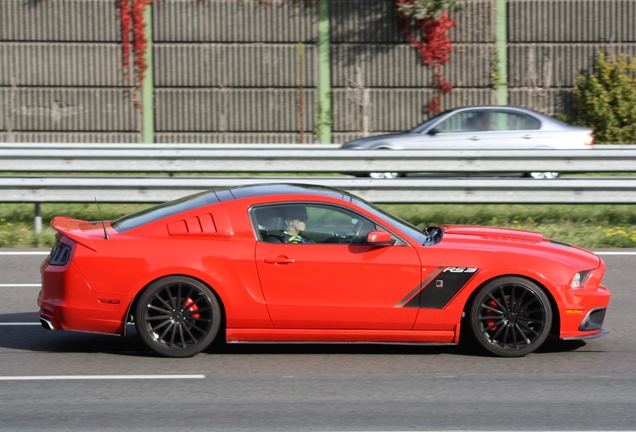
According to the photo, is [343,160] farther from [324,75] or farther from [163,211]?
[324,75]

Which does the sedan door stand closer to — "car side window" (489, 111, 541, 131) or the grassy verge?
the grassy verge

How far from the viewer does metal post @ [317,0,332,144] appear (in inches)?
794

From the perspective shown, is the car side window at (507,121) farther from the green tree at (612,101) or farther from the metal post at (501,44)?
the green tree at (612,101)

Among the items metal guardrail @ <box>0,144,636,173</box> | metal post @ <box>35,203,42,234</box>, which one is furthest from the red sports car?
metal guardrail @ <box>0,144,636,173</box>

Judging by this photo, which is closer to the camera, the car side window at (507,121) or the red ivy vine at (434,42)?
the car side window at (507,121)

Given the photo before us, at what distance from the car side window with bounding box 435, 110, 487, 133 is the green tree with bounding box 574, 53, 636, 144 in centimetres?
447

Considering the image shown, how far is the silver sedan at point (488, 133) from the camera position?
1639 cm

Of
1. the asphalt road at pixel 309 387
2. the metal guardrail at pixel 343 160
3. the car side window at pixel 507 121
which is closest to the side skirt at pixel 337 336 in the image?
the asphalt road at pixel 309 387

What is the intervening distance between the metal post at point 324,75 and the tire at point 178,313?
13739 millimetres

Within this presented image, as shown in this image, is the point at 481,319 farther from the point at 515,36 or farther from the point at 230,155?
the point at 515,36

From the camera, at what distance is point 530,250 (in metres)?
6.91

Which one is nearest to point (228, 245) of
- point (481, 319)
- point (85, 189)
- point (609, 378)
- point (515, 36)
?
point (481, 319)

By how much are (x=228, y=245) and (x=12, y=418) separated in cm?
196

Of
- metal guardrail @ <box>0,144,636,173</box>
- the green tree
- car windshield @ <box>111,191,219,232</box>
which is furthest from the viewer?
the green tree
